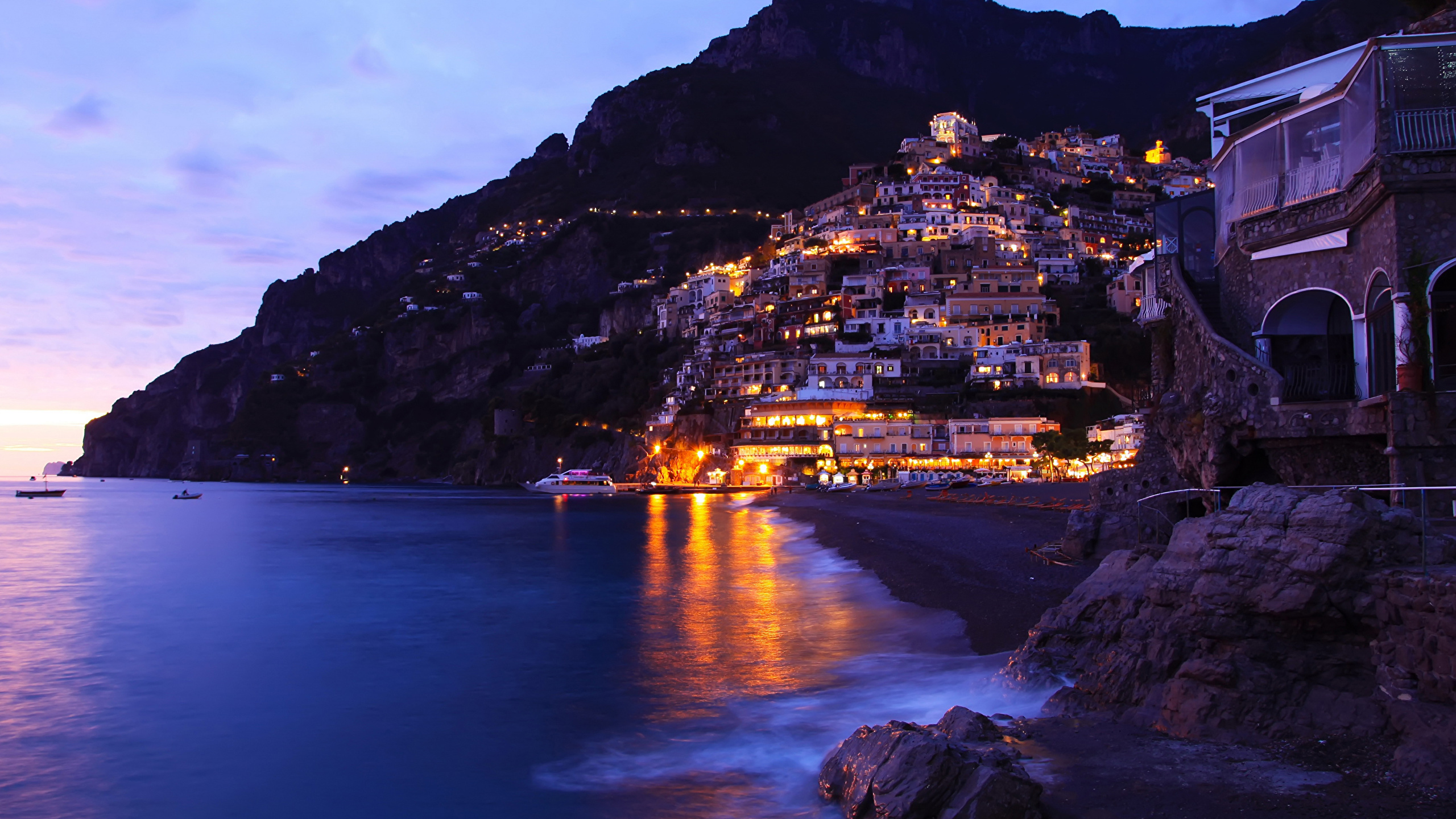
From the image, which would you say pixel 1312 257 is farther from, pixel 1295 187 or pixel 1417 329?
pixel 1417 329

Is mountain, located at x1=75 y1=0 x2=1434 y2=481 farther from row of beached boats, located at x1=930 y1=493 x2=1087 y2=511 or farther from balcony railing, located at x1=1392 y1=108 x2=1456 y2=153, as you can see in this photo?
balcony railing, located at x1=1392 y1=108 x2=1456 y2=153

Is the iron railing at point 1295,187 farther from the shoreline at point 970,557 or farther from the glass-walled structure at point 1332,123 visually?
the shoreline at point 970,557

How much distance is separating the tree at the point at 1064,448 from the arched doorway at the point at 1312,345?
45.6 m

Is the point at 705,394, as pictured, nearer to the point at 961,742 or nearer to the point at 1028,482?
the point at 1028,482

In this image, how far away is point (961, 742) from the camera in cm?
716

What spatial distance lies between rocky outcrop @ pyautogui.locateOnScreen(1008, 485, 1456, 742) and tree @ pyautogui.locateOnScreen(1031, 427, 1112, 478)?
50.4 meters

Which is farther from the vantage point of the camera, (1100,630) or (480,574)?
(480,574)

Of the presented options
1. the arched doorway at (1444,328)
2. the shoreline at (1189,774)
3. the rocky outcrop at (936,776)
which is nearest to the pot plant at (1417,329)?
the arched doorway at (1444,328)

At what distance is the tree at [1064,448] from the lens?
2207 inches

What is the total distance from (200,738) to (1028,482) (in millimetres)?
54510

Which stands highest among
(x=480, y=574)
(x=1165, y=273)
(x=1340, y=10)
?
(x=1340, y=10)

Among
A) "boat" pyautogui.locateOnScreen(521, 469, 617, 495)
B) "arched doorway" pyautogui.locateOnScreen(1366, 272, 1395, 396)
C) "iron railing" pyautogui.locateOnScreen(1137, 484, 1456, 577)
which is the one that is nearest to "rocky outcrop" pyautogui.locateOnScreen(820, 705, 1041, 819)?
"iron railing" pyautogui.locateOnScreen(1137, 484, 1456, 577)

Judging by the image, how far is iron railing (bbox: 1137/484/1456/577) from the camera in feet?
22.3

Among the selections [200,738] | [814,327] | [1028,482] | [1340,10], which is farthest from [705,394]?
[1340,10]
